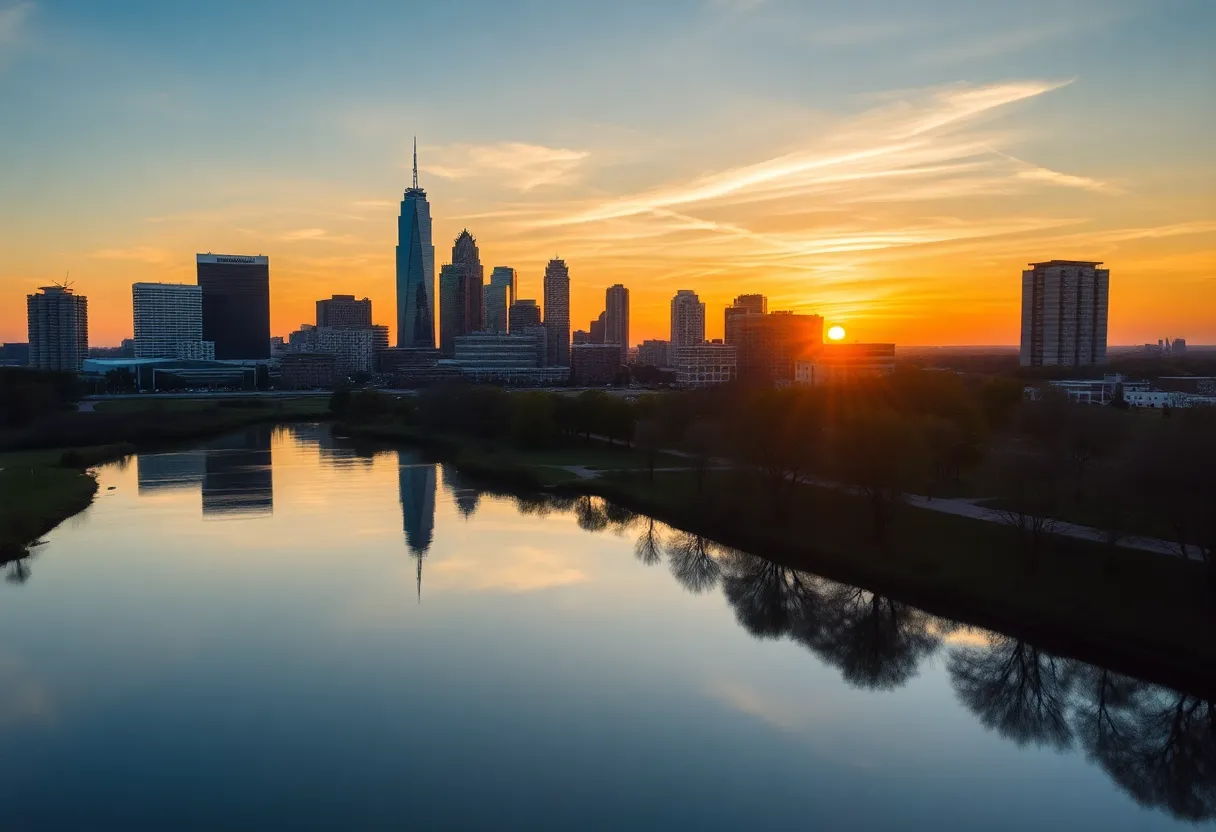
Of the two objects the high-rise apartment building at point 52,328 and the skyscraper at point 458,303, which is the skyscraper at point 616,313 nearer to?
the skyscraper at point 458,303

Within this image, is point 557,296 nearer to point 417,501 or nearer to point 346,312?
point 346,312

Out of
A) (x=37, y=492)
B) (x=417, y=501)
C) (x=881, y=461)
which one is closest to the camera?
(x=881, y=461)

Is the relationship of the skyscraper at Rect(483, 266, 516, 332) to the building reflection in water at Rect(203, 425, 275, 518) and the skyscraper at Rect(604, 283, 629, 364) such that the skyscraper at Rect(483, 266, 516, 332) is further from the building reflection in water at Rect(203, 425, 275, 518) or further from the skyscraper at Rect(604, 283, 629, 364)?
the building reflection in water at Rect(203, 425, 275, 518)

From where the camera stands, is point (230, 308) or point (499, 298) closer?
point (230, 308)

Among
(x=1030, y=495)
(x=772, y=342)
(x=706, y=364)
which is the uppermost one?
(x=772, y=342)

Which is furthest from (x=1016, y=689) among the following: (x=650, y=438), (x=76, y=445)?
(x=76, y=445)

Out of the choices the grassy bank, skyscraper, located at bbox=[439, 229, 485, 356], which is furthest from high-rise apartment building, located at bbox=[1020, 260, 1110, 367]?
skyscraper, located at bbox=[439, 229, 485, 356]
